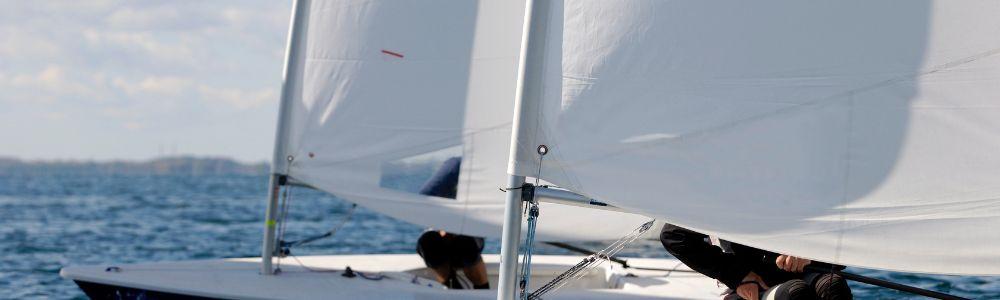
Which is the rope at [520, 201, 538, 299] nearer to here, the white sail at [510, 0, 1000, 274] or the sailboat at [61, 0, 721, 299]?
the white sail at [510, 0, 1000, 274]

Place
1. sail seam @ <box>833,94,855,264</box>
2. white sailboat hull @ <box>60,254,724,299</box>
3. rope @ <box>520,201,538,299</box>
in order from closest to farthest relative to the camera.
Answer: sail seam @ <box>833,94,855,264</box> → rope @ <box>520,201,538,299</box> → white sailboat hull @ <box>60,254,724,299</box>

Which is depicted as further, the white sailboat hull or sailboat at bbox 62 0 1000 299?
the white sailboat hull

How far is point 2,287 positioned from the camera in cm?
1133

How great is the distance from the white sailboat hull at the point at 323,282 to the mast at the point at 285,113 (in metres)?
0.31

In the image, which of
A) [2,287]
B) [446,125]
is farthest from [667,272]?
[2,287]

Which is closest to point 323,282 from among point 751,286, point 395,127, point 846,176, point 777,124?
point 395,127

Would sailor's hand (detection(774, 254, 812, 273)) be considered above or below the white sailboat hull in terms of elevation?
above

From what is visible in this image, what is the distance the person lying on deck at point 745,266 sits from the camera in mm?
5484

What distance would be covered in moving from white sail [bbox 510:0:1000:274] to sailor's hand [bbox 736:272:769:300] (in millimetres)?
707

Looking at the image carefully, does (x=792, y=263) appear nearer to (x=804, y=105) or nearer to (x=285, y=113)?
(x=804, y=105)

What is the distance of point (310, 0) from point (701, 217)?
12.6ft

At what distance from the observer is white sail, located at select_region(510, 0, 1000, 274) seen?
4766 mm

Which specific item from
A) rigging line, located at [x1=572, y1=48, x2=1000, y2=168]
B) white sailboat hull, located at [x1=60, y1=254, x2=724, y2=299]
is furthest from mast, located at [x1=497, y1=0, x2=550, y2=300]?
white sailboat hull, located at [x1=60, y1=254, x2=724, y2=299]

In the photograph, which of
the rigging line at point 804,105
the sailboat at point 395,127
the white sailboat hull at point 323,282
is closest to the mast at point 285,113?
the sailboat at point 395,127
